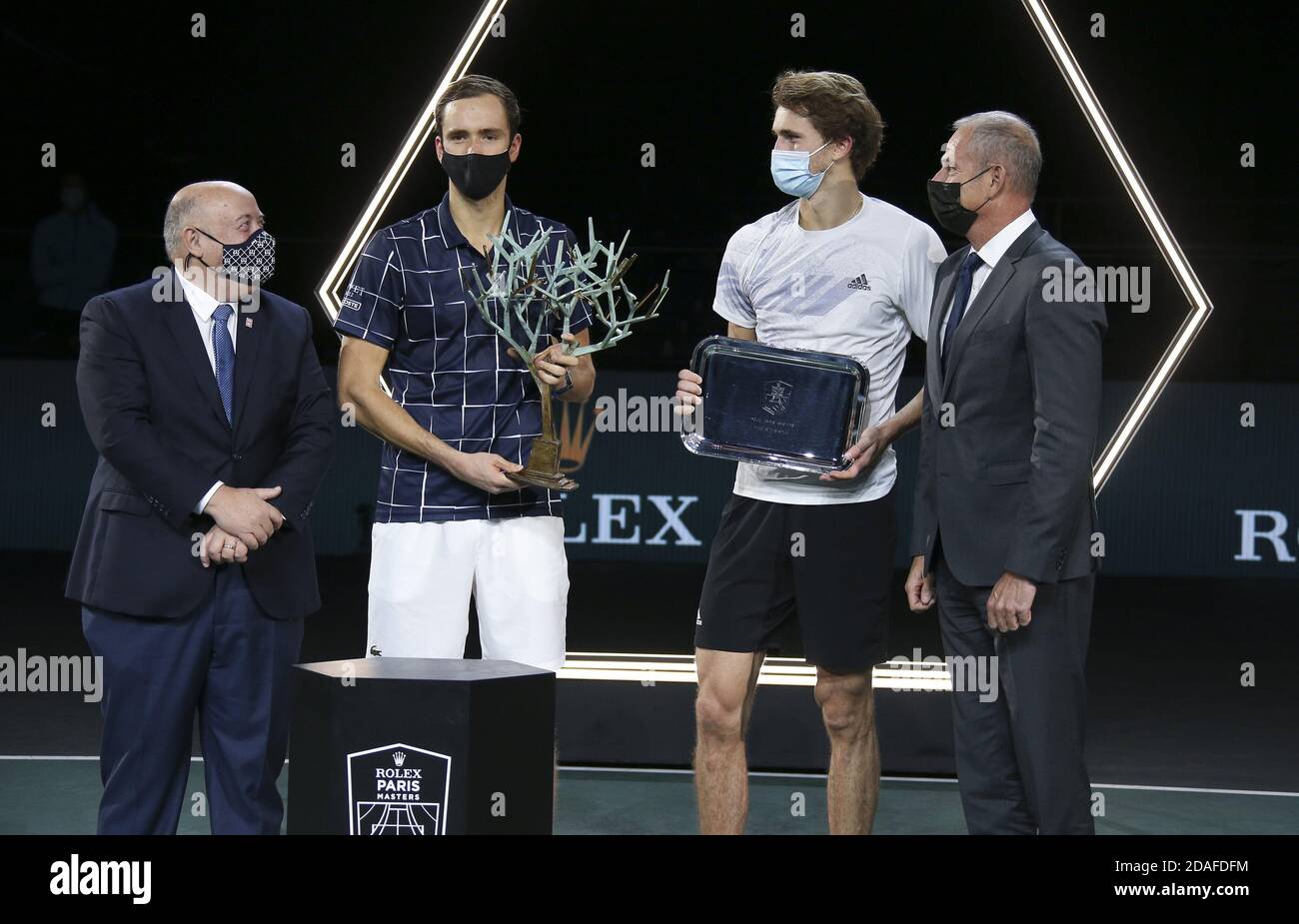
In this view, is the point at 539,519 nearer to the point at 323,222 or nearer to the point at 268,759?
the point at 268,759

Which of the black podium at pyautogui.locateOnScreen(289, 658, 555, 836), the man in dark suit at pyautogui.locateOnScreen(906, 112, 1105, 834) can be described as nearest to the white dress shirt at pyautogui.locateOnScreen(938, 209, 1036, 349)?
the man in dark suit at pyautogui.locateOnScreen(906, 112, 1105, 834)

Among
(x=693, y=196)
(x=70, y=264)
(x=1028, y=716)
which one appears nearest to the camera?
(x=1028, y=716)

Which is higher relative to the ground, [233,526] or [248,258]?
[248,258]

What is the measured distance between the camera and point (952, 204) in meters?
2.97

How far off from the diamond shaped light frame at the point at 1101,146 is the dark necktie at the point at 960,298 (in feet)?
4.11

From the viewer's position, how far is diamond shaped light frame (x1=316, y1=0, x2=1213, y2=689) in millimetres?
4074

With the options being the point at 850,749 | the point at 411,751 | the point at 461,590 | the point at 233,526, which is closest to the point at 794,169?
the point at 461,590

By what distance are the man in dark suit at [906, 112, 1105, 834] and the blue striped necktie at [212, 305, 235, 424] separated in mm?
1370

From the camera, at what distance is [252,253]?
3.04 meters

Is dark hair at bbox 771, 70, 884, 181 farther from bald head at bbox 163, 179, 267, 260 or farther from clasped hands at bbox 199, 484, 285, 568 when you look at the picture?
clasped hands at bbox 199, 484, 285, 568

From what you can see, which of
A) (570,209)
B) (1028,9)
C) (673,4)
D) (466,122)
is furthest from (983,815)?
(570,209)

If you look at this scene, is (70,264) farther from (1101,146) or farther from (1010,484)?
(1010,484)

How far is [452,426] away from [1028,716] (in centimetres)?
127
